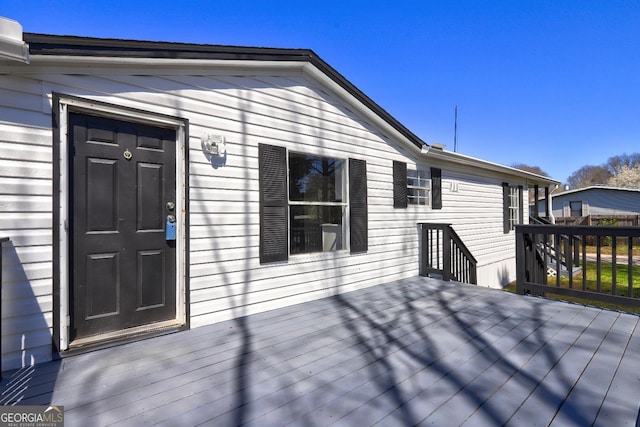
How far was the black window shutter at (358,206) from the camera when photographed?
14.0 feet

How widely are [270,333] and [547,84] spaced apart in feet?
43.7

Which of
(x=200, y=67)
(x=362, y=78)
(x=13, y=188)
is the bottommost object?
(x=13, y=188)

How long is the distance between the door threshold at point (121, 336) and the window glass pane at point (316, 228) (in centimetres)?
152

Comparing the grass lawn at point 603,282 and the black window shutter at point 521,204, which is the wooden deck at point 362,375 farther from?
the black window shutter at point 521,204

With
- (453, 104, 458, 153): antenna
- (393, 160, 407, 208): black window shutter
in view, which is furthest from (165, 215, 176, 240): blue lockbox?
(453, 104, 458, 153): antenna

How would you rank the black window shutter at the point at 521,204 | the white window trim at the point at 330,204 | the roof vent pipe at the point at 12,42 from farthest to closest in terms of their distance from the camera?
the black window shutter at the point at 521,204
the white window trim at the point at 330,204
the roof vent pipe at the point at 12,42

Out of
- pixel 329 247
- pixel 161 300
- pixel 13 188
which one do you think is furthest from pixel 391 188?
pixel 13 188

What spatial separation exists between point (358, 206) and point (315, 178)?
762 millimetres

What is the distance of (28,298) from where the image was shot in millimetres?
2105

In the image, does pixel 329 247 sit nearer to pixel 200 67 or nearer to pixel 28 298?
pixel 200 67

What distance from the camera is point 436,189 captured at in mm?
6016

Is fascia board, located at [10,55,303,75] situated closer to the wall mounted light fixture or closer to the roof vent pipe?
the roof vent pipe

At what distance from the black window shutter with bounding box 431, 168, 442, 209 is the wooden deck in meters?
3.13

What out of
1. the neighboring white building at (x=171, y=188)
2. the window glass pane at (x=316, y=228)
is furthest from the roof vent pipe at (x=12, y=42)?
the window glass pane at (x=316, y=228)
